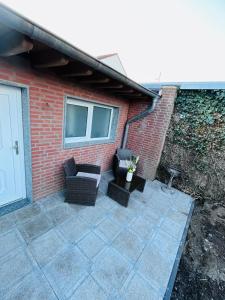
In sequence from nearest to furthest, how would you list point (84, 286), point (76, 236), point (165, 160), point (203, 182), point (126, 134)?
point (84, 286), point (76, 236), point (203, 182), point (165, 160), point (126, 134)

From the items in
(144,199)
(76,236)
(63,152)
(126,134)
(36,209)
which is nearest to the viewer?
(76,236)

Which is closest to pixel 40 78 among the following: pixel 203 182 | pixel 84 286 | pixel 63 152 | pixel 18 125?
pixel 18 125

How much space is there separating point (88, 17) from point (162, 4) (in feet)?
Result: 5.19

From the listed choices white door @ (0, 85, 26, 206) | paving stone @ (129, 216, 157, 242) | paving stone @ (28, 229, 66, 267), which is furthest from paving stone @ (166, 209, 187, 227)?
white door @ (0, 85, 26, 206)

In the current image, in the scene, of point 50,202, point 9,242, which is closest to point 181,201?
point 50,202

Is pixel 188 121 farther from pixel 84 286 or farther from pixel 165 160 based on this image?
pixel 84 286

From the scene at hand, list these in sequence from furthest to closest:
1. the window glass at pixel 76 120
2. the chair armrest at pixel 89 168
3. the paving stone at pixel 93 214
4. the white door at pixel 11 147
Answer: the chair armrest at pixel 89 168, the window glass at pixel 76 120, the paving stone at pixel 93 214, the white door at pixel 11 147

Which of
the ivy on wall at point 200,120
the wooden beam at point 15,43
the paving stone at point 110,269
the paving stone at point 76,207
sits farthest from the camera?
the ivy on wall at point 200,120

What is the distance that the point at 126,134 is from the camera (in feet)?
15.7

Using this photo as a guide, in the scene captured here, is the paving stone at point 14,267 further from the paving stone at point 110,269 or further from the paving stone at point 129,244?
the paving stone at point 129,244

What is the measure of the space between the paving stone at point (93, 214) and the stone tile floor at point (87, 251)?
0.06ft

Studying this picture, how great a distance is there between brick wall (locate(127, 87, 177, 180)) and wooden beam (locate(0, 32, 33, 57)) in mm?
3350

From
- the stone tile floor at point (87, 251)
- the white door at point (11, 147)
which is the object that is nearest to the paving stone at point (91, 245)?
the stone tile floor at point (87, 251)

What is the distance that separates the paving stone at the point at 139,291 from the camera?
1549 mm
